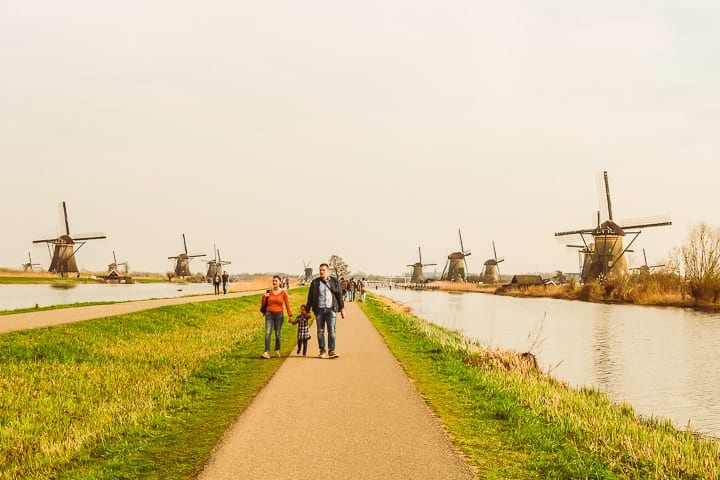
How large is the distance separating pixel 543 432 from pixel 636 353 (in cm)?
1689

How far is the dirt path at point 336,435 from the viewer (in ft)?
18.9

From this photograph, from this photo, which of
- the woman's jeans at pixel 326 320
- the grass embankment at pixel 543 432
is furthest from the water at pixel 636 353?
the woman's jeans at pixel 326 320

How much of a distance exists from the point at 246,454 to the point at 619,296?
5736cm

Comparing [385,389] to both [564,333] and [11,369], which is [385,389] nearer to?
[11,369]

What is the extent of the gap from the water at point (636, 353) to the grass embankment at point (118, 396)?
868cm

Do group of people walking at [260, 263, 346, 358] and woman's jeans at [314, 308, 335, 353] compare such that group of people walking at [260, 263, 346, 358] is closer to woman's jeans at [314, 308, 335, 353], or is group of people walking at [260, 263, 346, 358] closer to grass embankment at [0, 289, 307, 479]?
woman's jeans at [314, 308, 335, 353]

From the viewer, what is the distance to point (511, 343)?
25062 mm

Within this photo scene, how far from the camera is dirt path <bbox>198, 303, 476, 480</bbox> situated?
5.75 meters

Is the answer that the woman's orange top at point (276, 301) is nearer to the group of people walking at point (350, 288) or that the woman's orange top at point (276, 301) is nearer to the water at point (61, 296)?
the water at point (61, 296)

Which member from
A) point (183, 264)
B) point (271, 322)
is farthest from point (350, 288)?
point (183, 264)

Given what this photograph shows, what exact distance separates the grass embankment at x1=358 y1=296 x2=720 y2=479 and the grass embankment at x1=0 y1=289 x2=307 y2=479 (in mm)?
3175

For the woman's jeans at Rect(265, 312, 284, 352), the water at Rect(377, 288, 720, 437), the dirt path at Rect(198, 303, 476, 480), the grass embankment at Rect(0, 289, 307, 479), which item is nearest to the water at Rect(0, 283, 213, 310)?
the grass embankment at Rect(0, 289, 307, 479)

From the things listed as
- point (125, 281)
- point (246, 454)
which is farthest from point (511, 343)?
point (125, 281)

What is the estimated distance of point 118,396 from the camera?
9898mm
